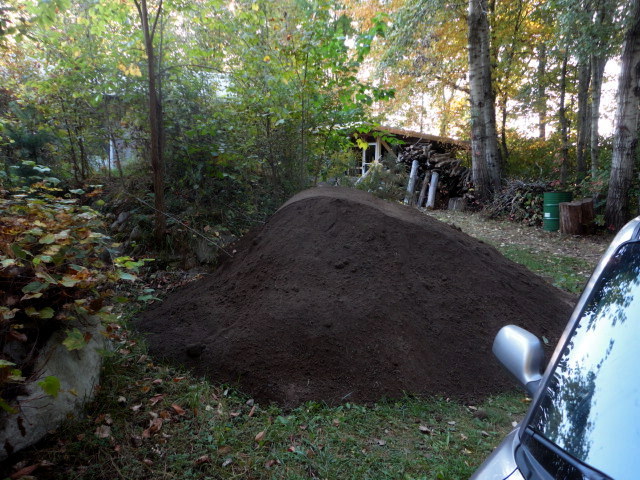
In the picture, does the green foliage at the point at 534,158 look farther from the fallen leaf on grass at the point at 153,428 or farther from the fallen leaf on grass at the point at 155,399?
the fallen leaf on grass at the point at 153,428

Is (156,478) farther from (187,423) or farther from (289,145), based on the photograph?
(289,145)

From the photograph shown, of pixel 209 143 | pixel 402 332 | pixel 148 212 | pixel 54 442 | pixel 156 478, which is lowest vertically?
pixel 156 478

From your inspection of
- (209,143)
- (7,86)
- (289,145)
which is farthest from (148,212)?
(7,86)

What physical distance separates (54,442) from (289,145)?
511cm

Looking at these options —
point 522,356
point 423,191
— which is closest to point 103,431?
point 522,356

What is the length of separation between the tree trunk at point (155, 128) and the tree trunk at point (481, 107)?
29.7 ft

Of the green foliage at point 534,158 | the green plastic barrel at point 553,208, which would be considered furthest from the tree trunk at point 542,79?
the green plastic barrel at point 553,208

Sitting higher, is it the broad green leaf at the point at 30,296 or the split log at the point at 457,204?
the split log at the point at 457,204

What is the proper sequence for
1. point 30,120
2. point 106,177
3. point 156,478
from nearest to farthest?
point 156,478 < point 30,120 < point 106,177

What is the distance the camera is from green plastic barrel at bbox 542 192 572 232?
31.7 feet

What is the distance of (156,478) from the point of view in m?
2.32

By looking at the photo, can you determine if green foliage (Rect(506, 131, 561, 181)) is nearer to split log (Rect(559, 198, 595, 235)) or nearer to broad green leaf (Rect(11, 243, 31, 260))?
split log (Rect(559, 198, 595, 235))

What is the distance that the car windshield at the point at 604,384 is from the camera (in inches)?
40.1

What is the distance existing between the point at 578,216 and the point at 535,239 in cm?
106
